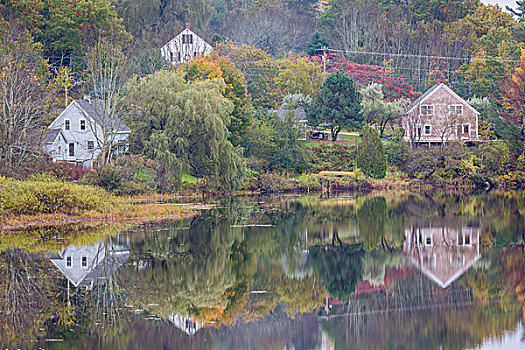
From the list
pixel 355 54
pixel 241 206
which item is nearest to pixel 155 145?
pixel 241 206

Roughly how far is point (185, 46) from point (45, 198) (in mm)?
56857

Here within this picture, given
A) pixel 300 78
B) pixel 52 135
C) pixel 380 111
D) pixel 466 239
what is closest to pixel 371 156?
pixel 380 111

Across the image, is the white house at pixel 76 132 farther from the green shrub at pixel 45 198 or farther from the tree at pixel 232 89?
the green shrub at pixel 45 198

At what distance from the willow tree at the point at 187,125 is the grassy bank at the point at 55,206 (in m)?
12.2

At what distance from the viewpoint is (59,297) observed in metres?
18.7

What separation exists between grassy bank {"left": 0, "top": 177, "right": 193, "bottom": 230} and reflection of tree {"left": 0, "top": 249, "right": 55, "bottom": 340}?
7.03 meters

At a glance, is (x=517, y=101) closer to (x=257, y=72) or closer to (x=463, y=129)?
(x=463, y=129)

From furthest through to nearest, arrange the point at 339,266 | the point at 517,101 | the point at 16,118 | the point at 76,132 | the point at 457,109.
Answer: the point at 457,109
the point at 517,101
the point at 76,132
the point at 16,118
the point at 339,266

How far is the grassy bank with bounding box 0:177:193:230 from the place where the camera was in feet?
104

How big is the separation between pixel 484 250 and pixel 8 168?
24.7 meters

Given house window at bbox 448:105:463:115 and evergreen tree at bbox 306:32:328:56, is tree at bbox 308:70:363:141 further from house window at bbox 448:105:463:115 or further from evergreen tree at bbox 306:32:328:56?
evergreen tree at bbox 306:32:328:56

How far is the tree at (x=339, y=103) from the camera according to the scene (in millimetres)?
65250

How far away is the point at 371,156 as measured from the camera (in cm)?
5919

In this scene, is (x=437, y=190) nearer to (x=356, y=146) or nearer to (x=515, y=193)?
(x=515, y=193)
